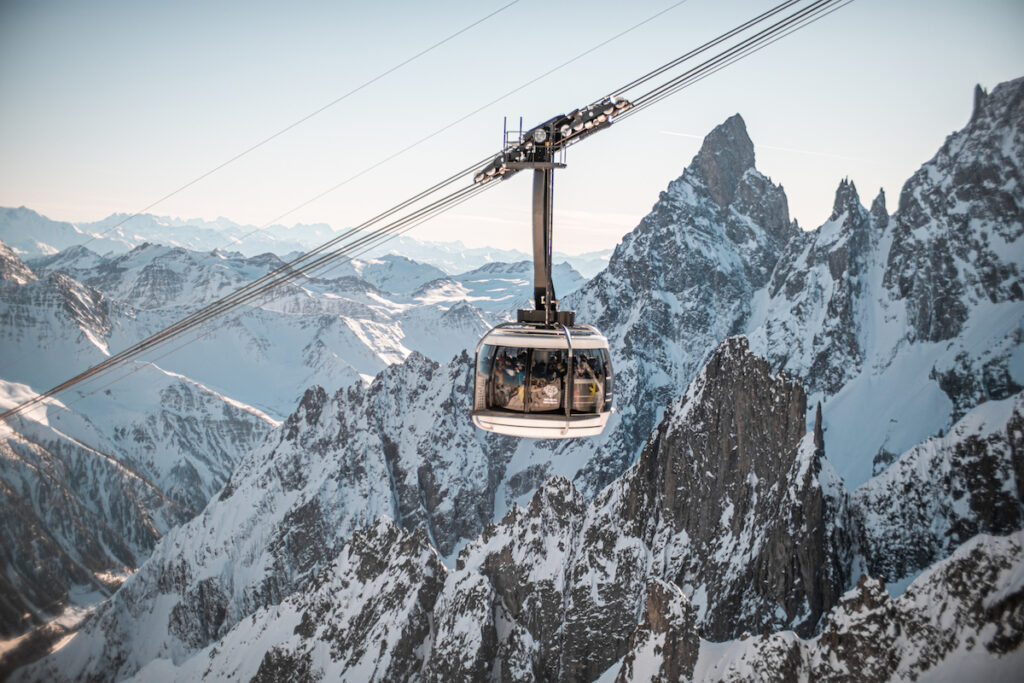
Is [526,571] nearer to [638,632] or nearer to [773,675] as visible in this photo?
[638,632]

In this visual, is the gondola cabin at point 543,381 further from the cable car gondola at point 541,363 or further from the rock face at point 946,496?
the rock face at point 946,496

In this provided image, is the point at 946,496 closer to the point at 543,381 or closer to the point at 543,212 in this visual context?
Result: the point at 543,381

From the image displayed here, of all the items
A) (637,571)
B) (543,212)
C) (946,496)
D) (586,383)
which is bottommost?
(637,571)

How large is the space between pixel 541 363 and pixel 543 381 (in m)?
0.49

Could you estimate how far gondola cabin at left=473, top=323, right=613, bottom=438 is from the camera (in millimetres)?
24141

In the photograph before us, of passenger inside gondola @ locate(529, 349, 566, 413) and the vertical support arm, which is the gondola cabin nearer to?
passenger inside gondola @ locate(529, 349, 566, 413)

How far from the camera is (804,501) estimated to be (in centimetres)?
10781

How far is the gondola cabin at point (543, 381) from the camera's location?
24.1 m

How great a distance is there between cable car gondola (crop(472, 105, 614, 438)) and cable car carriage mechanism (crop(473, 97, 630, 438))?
25mm

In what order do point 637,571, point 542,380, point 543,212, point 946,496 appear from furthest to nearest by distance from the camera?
point 637,571, point 946,496, point 542,380, point 543,212

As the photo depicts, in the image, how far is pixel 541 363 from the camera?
81.0 feet

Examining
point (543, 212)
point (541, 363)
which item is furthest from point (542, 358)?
point (543, 212)

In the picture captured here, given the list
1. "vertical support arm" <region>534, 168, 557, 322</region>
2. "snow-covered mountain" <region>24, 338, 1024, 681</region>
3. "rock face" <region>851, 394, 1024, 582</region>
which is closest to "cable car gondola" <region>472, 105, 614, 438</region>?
"vertical support arm" <region>534, 168, 557, 322</region>

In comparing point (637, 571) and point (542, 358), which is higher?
point (542, 358)
